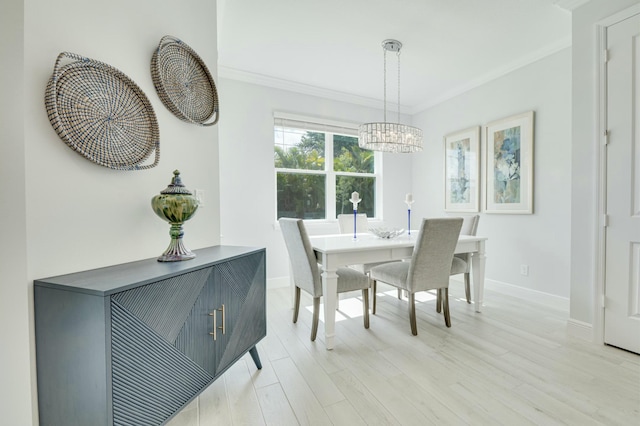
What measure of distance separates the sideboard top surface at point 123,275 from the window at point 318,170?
2.36 m

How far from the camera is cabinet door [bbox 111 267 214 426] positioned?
97 centimetres

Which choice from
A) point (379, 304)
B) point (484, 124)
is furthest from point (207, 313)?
point (484, 124)

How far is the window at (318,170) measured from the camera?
3746 millimetres

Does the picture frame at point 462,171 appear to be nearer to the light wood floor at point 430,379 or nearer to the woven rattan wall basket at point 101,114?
the light wood floor at point 430,379

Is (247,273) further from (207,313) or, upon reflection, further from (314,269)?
(314,269)

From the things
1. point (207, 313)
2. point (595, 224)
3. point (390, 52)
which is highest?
point (390, 52)

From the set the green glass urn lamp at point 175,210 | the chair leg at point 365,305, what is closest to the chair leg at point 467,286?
the chair leg at point 365,305

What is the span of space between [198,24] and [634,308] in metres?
3.55

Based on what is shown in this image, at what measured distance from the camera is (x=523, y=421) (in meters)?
1.35

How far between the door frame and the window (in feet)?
8.42

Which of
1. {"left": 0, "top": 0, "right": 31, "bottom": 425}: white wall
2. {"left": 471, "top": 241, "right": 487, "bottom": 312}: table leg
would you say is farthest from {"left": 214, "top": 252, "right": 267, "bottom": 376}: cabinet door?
{"left": 471, "top": 241, "right": 487, "bottom": 312}: table leg

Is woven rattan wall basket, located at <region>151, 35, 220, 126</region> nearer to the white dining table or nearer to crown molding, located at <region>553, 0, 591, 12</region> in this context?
the white dining table

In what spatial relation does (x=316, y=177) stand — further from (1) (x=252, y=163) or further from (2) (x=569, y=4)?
(2) (x=569, y=4)

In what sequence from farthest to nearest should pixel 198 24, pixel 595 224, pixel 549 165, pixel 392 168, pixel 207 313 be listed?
pixel 392 168 → pixel 549 165 → pixel 595 224 → pixel 198 24 → pixel 207 313
